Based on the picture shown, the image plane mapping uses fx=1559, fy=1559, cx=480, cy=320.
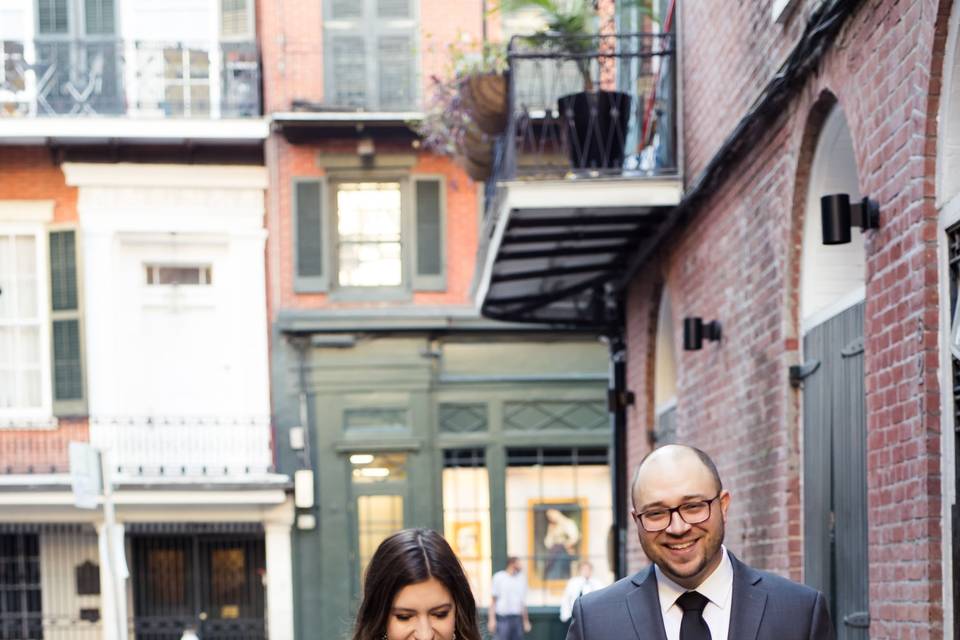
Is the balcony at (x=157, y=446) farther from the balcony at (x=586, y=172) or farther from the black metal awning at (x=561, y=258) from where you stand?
the balcony at (x=586, y=172)

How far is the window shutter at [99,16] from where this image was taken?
20438 mm

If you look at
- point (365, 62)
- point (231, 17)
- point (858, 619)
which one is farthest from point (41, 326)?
point (858, 619)

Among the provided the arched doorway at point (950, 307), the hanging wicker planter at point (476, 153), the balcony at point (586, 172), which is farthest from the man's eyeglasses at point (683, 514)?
the hanging wicker planter at point (476, 153)

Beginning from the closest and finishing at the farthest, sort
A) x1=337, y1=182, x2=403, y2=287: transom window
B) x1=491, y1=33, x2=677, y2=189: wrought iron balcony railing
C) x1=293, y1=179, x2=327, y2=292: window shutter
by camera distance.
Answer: x1=491, y1=33, x2=677, y2=189: wrought iron balcony railing < x1=293, y1=179, x2=327, y2=292: window shutter < x1=337, y1=182, x2=403, y2=287: transom window

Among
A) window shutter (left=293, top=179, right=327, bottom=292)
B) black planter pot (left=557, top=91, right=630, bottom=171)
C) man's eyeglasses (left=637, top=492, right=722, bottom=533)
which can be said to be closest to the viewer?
man's eyeglasses (left=637, top=492, right=722, bottom=533)

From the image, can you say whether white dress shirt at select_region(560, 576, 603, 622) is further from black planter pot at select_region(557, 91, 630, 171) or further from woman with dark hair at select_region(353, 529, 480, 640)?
woman with dark hair at select_region(353, 529, 480, 640)

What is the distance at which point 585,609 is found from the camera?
12.4ft

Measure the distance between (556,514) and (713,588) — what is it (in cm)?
1691

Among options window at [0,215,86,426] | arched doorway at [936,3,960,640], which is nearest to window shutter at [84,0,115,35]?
window at [0,215,86,426]

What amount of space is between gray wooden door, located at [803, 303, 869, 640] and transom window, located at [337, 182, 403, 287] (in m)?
13.5

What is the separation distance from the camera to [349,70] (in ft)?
66.1

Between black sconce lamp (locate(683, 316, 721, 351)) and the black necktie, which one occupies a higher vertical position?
black sconce lamp (locate(683, 316, 721, 351))

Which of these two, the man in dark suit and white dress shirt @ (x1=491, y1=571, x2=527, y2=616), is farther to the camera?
white dress shirt @ (x1=491, y1=571, x2=527, y2=616)

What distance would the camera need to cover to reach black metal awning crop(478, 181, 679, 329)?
10055 mm
